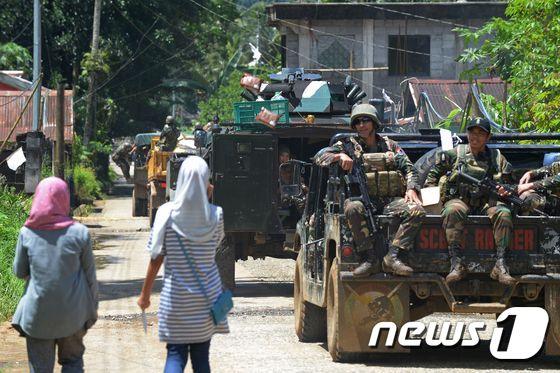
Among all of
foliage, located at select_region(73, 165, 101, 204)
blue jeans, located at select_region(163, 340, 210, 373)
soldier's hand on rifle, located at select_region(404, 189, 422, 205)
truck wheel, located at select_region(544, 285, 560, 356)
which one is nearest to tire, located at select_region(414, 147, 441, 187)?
soldier's hand on rifle, located at select_region(404, 189, 422, 205)

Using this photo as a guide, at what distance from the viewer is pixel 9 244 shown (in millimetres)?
16984

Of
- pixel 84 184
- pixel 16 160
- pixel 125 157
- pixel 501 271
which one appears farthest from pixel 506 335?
pixel 125 157

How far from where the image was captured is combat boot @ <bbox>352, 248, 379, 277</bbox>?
10.6 meters

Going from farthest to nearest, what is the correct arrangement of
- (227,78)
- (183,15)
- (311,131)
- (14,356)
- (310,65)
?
1. (227,78)
2. (183,15)
3. (310,65)
4. (311,131)
5. (14,356)

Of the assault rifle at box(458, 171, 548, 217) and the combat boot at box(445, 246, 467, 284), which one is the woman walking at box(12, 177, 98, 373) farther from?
the assault rifle at box(458, 171, 548, 217)

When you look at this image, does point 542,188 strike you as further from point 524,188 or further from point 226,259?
point 226,259

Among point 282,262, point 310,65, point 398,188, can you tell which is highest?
point 310,65

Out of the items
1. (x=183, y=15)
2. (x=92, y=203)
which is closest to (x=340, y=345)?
(x=92, y=203)

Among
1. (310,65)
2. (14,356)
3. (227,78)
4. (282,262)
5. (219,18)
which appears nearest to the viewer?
(14,356)

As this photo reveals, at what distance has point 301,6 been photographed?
42906 mm

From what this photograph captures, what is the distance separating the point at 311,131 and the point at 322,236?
4.59 meters

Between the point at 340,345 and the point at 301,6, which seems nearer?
the point at 340,345

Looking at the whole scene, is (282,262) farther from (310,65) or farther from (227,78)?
(227,78)

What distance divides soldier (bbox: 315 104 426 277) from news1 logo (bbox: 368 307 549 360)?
0.54 metres
